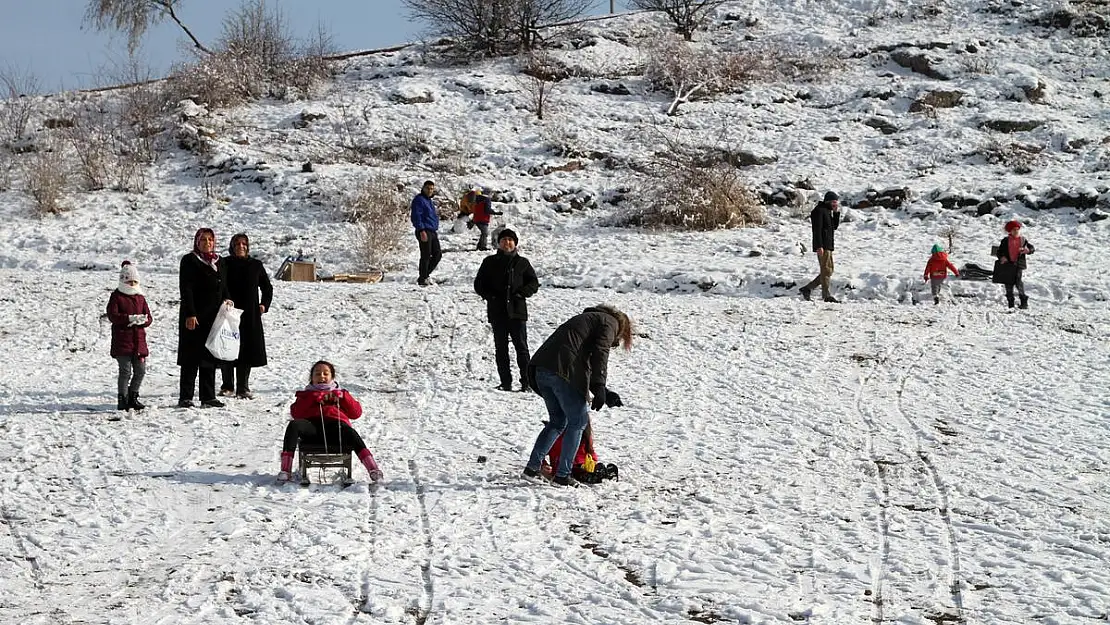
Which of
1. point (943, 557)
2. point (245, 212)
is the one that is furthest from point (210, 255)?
point (245, 212)

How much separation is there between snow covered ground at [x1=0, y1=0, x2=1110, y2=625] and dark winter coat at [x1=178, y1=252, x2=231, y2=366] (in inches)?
22.2

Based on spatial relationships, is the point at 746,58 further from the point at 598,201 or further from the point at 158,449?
the point at 158,449

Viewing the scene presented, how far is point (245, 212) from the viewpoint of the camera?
22672mm

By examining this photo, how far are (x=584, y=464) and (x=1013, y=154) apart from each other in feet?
69.4

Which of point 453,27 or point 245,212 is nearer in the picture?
point 245,212

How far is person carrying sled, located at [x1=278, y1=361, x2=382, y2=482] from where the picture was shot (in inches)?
282

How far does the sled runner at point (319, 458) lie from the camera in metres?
7.14

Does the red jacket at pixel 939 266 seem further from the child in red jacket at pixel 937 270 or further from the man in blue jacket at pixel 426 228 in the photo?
the man in blue jacket at pixel 426 228

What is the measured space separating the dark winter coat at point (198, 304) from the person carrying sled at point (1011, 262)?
11.2 meters

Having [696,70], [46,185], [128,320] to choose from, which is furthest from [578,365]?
[696,70]

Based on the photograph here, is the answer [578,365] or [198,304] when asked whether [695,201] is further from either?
[578,365]

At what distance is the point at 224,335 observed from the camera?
9.36 meters

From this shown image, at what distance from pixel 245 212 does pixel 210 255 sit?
13962mm

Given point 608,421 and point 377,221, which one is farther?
point 377,221
